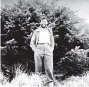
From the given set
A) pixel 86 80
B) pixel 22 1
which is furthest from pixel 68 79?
pixel 22 1

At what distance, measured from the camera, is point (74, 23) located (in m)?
6.83

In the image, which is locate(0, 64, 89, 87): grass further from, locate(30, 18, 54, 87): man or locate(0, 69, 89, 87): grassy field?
locate(30, 18, 54, 87): man

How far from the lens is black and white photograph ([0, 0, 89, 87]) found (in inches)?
253

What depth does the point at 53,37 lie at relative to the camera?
6512 millimetres

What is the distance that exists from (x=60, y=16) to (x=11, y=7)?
137cm

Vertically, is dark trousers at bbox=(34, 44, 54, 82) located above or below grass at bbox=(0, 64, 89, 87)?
above

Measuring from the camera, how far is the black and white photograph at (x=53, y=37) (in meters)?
6.42

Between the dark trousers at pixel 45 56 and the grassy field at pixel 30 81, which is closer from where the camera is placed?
the dark trousers at pixel 45 56

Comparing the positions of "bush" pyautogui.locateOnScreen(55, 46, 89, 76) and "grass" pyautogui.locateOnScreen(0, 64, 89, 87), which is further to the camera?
"bush" pyautogui.locateOnScreen(55, 46, 89, 76)

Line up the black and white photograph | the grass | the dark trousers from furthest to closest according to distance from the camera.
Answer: the black and white photograph < the grass < the dark trousers

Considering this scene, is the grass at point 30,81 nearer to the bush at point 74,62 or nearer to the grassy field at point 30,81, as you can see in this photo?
the grassy field at point 30,81

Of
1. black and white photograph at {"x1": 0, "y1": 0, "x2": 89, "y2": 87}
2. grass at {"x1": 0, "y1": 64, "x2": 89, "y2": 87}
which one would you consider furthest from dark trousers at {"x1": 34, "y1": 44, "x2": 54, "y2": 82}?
black and white photograph at {"x1": 0, "y1": 0, "x2": 89, "y2": 87}

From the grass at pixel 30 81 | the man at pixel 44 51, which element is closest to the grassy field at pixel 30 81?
the grass at pixel 30 81

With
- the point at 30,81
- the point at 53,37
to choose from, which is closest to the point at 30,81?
the point at 30,81
